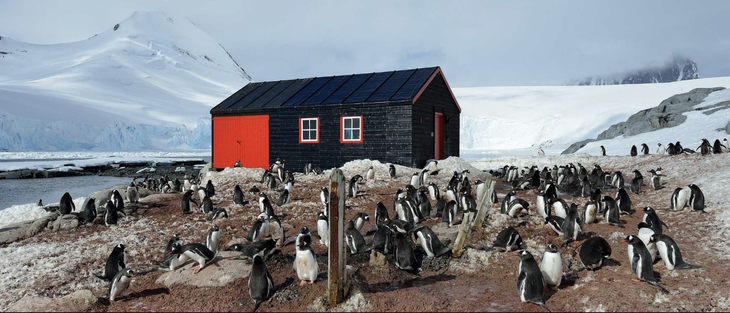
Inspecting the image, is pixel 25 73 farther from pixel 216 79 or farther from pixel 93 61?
pixel 216 79

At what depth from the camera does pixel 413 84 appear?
2161 cm

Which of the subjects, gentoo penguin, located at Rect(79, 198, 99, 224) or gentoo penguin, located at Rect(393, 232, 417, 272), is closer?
gentoo penguin, located at Rect(393, 232, 417, 272)

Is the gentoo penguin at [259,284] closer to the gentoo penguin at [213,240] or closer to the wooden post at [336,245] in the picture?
the wooden post at [336,245]

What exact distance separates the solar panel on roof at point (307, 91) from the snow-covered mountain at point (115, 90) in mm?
53489

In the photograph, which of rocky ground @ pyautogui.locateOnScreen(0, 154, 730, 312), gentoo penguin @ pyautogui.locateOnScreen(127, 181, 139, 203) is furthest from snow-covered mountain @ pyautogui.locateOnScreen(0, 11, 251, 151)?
rocky ground @ pyautogui.locateOnScreen(0, 154, 730, 312)

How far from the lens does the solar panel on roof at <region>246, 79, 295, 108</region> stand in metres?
24.7

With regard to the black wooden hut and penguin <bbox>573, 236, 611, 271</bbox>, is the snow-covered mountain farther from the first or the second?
penguin <bbox>573, 236, 611, 271</bbox>

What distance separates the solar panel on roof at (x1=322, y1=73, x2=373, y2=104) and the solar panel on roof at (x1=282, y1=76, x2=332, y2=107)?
A: 1608 millimetres

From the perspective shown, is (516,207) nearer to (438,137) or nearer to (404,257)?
(404,257)

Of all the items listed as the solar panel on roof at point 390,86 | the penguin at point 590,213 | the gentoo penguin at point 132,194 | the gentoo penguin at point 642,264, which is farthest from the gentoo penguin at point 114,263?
the solar panel on roof at point 390,86

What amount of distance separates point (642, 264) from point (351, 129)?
16251 mm

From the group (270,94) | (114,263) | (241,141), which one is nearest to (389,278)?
(114,263)

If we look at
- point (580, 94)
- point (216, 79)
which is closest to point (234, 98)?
point (580, 94)

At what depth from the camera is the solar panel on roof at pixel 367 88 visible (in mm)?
21645
